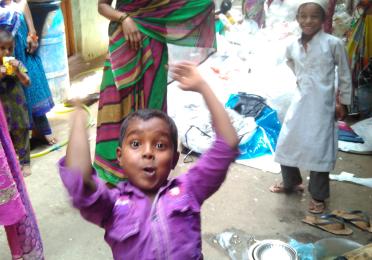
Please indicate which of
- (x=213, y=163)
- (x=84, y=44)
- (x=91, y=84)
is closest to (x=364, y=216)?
(x=213, y=163)

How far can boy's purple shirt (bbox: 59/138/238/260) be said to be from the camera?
1.22 metres

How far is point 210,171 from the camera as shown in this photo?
4.13 feet

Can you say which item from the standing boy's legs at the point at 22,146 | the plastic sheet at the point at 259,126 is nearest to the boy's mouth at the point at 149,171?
the standing boy's legs at the point at 22,146

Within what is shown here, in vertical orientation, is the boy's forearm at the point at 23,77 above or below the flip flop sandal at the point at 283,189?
above

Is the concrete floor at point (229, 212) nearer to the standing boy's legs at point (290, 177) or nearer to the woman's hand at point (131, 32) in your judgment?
the standing boy's legs at point (290, 177)

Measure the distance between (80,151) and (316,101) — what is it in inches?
81.0

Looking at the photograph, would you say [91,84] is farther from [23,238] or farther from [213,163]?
[213,163]

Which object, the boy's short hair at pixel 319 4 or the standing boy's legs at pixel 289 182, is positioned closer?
the boy's short hair at pixel 319 4

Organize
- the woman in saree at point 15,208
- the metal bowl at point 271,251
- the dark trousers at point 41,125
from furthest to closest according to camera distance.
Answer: the dark trousers at point 41,125 → the metal bowl at point 271,251 → the woman in saree at point 15,208

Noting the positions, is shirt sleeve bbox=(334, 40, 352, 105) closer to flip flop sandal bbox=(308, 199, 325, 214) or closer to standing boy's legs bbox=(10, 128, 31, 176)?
flip flop sandal bbox=(308, 199, 325, 214)

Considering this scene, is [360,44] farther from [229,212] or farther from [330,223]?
[229,212]

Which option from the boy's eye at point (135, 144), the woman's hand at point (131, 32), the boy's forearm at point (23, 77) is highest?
the woman's hand at point (131, 32)

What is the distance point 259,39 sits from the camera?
6281 mm

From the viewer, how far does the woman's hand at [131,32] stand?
2455 mm
